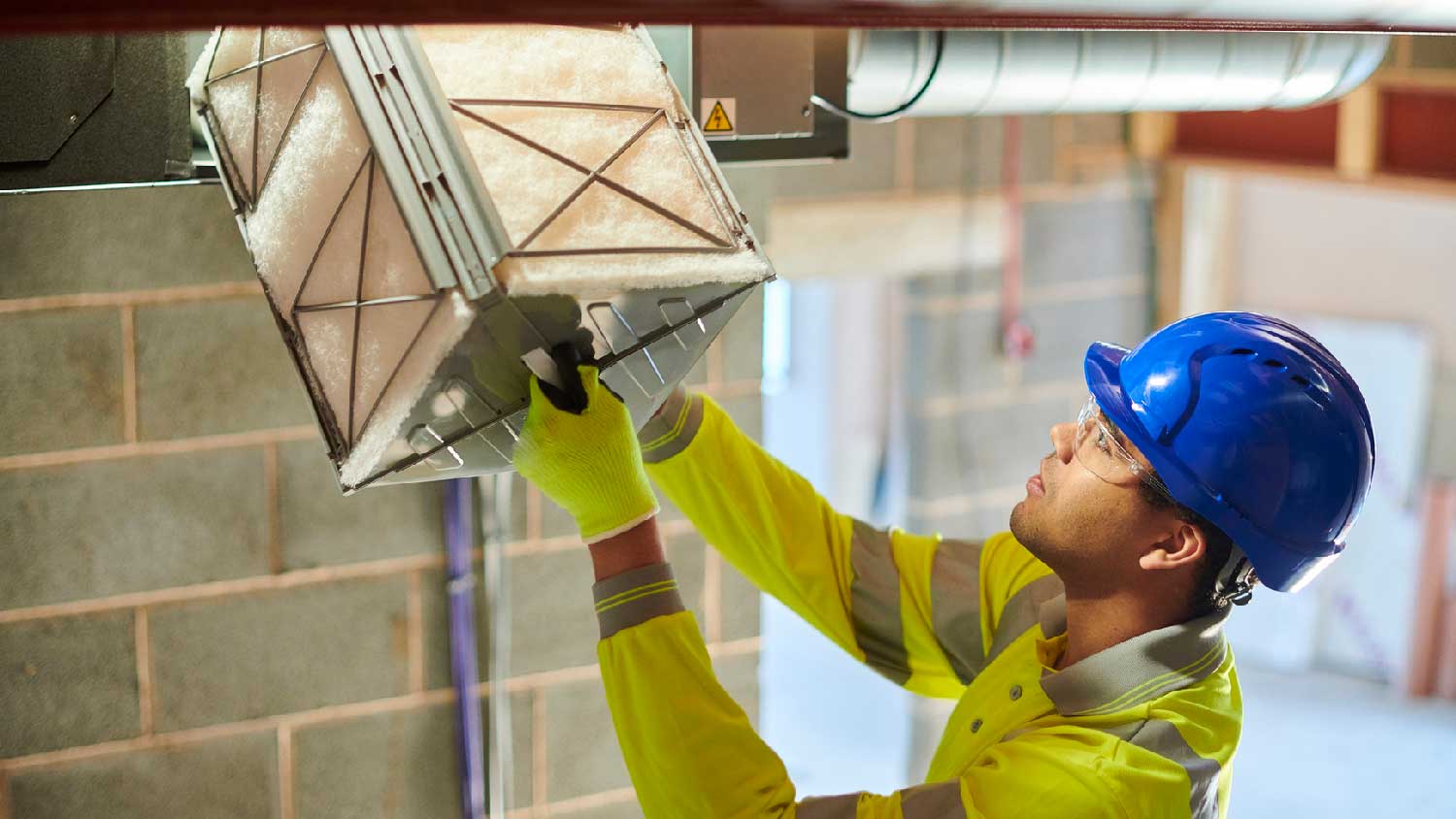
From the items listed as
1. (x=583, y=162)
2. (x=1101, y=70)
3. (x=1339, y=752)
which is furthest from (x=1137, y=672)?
(x=1339, y=752)

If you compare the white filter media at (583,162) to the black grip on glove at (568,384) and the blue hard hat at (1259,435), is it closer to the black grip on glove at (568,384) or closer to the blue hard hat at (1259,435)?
the black grip on glove at (568,384)

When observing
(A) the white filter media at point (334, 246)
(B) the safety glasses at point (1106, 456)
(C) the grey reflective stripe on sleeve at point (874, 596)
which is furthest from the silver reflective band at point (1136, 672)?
(A) the white filter media at point (334, 246)

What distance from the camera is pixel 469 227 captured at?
1.55 metres

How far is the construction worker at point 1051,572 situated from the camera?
5.84 ft

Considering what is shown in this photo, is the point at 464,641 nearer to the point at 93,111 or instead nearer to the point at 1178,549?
the point at 93,111

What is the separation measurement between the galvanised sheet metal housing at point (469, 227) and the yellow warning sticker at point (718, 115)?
0.56 meters

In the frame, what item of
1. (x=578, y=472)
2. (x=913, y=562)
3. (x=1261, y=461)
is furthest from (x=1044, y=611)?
(x=578, y=472)

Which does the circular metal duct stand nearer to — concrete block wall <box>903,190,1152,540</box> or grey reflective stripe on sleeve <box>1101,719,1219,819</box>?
grey reflective stripe on sleeve <box>1101,719,1219,819</box>

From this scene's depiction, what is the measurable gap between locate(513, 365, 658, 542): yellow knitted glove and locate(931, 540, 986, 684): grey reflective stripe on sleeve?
0.66 meters

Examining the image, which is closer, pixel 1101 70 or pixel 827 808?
pixel 827 808

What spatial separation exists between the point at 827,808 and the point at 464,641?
4.22 ft

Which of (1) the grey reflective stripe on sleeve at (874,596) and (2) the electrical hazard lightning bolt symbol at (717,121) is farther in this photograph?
(2) the electrical hazard lightning bolt symbol at (717,121)

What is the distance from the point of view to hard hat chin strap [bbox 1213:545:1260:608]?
2.00 metres

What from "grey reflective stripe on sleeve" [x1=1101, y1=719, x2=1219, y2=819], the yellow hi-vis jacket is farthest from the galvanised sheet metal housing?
"grey reflective stripe on sleeve" [x1=1101, y1=719, x2=1219, y2=819]
